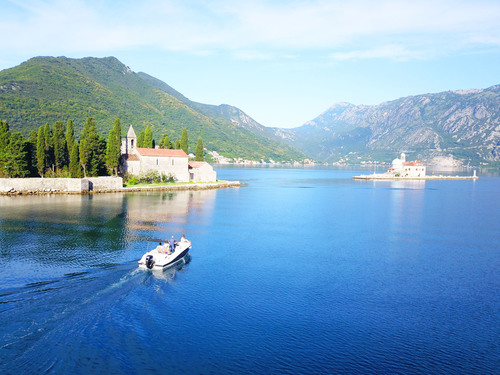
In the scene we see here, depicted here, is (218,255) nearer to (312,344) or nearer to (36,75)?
(312,344)

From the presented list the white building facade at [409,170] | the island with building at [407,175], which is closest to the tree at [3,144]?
the island with building at [407,175]

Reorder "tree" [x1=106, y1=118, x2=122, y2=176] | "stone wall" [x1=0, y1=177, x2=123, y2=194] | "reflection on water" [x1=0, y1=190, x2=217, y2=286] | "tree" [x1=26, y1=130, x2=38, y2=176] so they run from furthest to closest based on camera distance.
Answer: "tree" [x1=106, y1=118, x2=122, y2=176] < "tree" [x1=26, y1=130, x2=38, y2=176] < "stone wall" [x1=0, y1=177, x2=123, y2=194] < "reflection on water" [x1=0, y1=190, x2=217, y2=286]

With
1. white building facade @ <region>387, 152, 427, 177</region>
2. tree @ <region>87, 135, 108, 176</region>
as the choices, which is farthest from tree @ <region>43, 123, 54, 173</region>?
white building facade @ <region>387, 152, 427, 177</region>

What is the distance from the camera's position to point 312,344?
54.8ft

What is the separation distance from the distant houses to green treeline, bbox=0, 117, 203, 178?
5.91 meters

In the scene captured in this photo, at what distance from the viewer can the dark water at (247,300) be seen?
607 inches

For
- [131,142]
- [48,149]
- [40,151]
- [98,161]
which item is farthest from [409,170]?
[40,151]

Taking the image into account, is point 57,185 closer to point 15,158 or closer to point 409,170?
point 15,158

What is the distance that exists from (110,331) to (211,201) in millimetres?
47742

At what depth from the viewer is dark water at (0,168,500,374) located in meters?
15.4

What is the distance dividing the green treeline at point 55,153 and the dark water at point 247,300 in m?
23.9

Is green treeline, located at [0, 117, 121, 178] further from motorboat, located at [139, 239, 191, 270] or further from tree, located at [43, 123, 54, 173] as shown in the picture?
motorboat, located at [139, 239, 191, 270]

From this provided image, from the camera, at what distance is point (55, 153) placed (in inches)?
2709

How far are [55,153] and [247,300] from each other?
5961 centimetres
